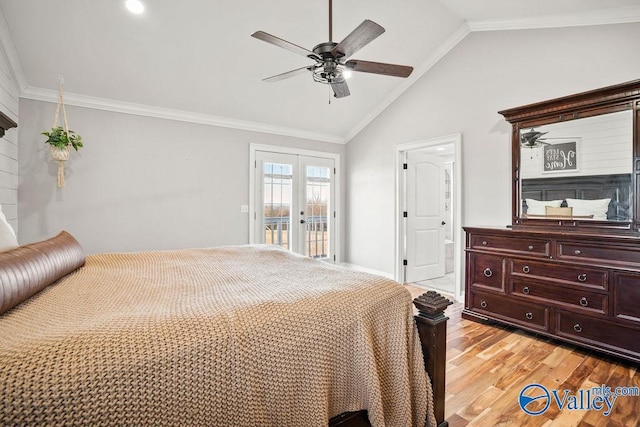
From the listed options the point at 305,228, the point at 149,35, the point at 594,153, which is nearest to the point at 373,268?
the point at 305,228

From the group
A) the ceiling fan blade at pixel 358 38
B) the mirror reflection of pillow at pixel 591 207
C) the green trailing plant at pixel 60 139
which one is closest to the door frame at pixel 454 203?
the mirror reflection of pillow at pixel 591 207

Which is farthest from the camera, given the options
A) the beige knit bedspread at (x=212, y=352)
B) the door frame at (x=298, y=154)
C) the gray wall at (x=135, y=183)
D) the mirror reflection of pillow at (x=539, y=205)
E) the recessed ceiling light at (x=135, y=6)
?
the door frame at (x=298, y=154)

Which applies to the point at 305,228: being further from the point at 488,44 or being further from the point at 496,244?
the point at 488,44

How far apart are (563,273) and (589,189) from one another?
814mm

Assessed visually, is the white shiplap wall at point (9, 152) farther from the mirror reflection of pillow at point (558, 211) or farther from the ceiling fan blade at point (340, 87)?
the mirror reflection of pillow at point (558, 211)

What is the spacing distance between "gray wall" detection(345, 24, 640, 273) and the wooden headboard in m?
0.30

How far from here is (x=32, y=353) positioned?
738mm

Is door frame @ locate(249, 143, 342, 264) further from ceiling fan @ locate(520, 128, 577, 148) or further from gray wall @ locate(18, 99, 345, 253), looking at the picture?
ceiling fan @ locate(520, 128, 577, 148)

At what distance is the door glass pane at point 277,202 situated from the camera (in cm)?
469

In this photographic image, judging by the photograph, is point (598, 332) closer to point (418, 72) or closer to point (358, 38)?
point (358, 38)

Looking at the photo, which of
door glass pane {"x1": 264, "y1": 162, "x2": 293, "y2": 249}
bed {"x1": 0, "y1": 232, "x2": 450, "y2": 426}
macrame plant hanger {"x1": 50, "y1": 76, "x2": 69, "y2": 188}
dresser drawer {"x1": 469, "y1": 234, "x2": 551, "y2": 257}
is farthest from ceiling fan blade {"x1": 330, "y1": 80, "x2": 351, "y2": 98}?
macrame plant hanger {"x1": 50, "y1": 76, "x2": 69, "y2": 188}

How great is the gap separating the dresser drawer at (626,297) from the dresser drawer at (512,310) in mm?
475

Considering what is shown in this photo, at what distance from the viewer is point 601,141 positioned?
2.68 metres

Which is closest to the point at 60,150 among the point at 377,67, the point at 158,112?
the point at 158,112
